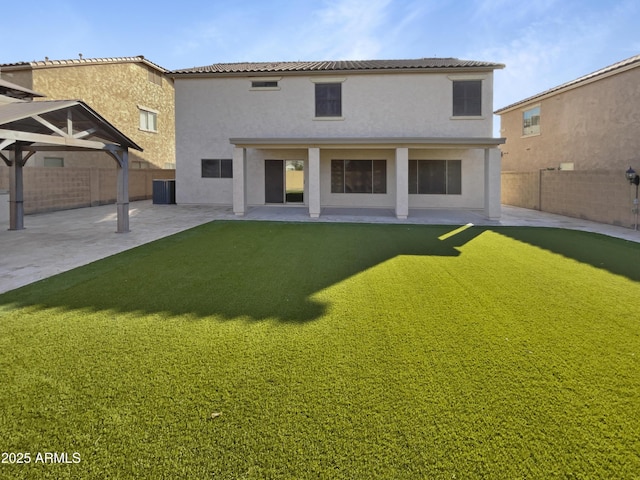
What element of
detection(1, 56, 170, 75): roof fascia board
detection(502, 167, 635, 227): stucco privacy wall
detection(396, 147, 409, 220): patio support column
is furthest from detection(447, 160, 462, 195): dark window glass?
detection(1, 56, 170, 75): roof fascia board

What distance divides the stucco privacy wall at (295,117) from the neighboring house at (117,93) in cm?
585

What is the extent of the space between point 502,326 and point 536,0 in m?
17.6

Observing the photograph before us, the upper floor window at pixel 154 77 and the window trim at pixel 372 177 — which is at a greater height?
the upper floor window at pixel 154 77

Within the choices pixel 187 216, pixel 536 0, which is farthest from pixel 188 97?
pixel 536 0

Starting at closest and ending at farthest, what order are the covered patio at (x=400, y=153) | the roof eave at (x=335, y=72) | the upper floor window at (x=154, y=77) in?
the covered patio at (x=400, y=153) → the roof eave at (x=335, y=72) → the upper floor window at (x=154, y=77)

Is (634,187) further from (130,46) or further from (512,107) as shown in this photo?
(130,46)

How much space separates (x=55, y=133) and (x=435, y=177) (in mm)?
14750

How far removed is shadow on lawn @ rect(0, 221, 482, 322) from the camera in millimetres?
5363

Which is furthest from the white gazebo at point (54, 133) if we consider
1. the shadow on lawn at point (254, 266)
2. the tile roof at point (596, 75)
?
the tile roof at point (596, 75)

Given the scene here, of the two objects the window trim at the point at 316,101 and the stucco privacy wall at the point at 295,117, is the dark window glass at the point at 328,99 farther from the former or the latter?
the stucco privacy wall at the point at 295,117

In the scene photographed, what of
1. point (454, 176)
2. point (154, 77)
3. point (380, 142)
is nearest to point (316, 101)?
point (380, 142)

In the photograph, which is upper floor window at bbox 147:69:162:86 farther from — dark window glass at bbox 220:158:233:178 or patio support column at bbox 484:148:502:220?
patio support column at bbox 484:148:502:220

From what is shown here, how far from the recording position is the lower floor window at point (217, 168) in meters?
19.8

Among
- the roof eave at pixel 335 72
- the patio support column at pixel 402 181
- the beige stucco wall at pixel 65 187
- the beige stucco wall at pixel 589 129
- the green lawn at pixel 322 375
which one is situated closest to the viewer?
the green lawn at pixel 322 375
